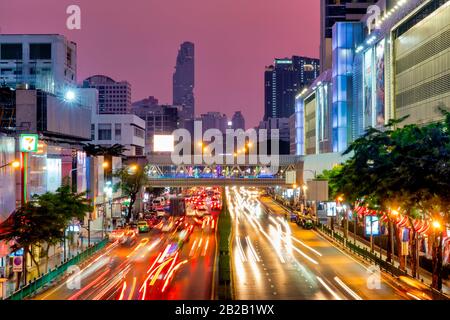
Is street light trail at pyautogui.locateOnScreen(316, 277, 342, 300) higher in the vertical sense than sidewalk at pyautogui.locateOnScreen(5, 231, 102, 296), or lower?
higher

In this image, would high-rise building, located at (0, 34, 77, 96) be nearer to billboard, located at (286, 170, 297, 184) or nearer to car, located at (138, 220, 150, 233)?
billboard, located at (286, 170, 297, 184)

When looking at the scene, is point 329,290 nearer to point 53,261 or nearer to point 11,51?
point 53,261

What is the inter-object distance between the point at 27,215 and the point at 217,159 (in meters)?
74.8

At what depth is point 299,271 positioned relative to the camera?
47062 mm

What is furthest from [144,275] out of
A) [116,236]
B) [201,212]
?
[201,212]

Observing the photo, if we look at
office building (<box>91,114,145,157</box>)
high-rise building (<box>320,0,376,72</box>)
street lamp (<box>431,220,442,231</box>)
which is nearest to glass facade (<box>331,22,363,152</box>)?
office building (<box>91,114,145,157</box>)

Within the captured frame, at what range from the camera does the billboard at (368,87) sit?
93.8m

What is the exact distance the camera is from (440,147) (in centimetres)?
3803

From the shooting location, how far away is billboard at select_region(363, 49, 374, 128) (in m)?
93.8

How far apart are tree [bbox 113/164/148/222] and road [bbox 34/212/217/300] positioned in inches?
1222

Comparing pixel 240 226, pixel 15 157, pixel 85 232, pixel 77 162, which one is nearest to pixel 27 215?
pixel 15 157

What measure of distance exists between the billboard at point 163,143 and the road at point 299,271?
54.4 m

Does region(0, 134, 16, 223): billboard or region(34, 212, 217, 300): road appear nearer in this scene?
region(34, 212, 217, 300): road

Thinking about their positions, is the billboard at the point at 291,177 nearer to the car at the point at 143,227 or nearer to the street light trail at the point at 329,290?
the car at the point at 143,227
